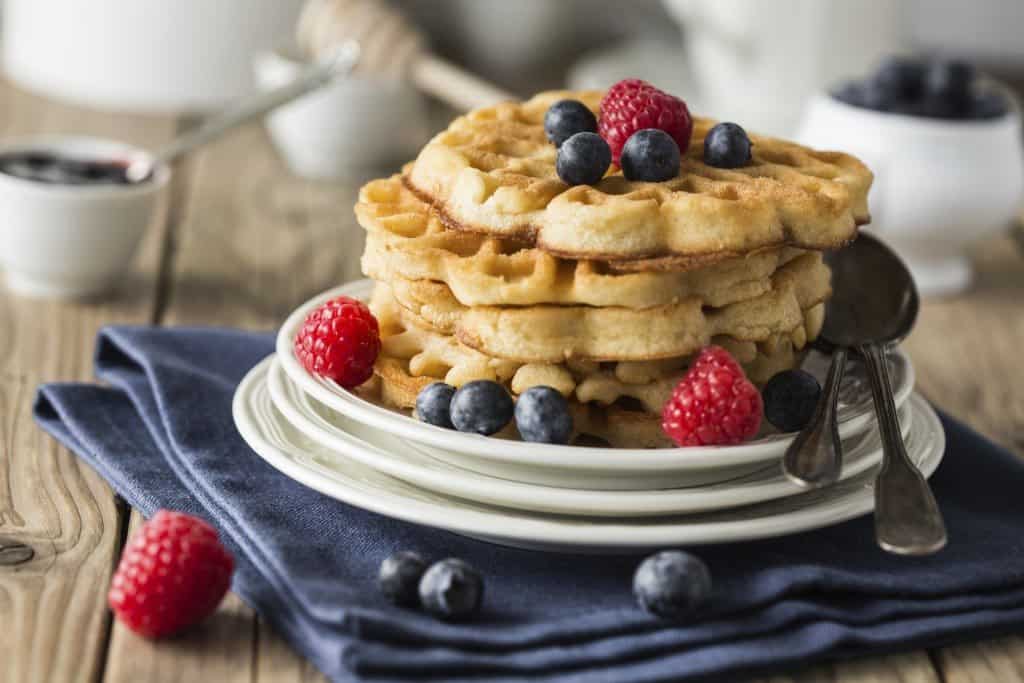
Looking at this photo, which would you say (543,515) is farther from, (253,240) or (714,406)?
(253,240)

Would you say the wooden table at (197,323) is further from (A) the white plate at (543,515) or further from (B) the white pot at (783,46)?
(B) the white pot at (783,46)

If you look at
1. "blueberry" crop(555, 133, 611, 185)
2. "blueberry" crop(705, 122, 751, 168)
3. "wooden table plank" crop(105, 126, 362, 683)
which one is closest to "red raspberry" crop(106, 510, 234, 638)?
"wooden table plank" crop(105, 126, 362, 683)

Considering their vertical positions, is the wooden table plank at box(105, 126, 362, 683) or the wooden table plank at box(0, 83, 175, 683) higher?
the wooden table plank at box(0, 83, 175, 683)

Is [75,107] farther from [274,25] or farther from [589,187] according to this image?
[589,187]

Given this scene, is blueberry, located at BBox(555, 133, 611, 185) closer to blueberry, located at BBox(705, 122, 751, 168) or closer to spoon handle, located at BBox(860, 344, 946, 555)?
blueberry, located at BBox(705, 122, 751, 168)

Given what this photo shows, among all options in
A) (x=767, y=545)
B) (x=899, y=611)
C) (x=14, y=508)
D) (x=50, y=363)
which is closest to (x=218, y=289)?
(x=50, y=363)

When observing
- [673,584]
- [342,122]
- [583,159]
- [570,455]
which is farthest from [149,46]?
[673,584]
